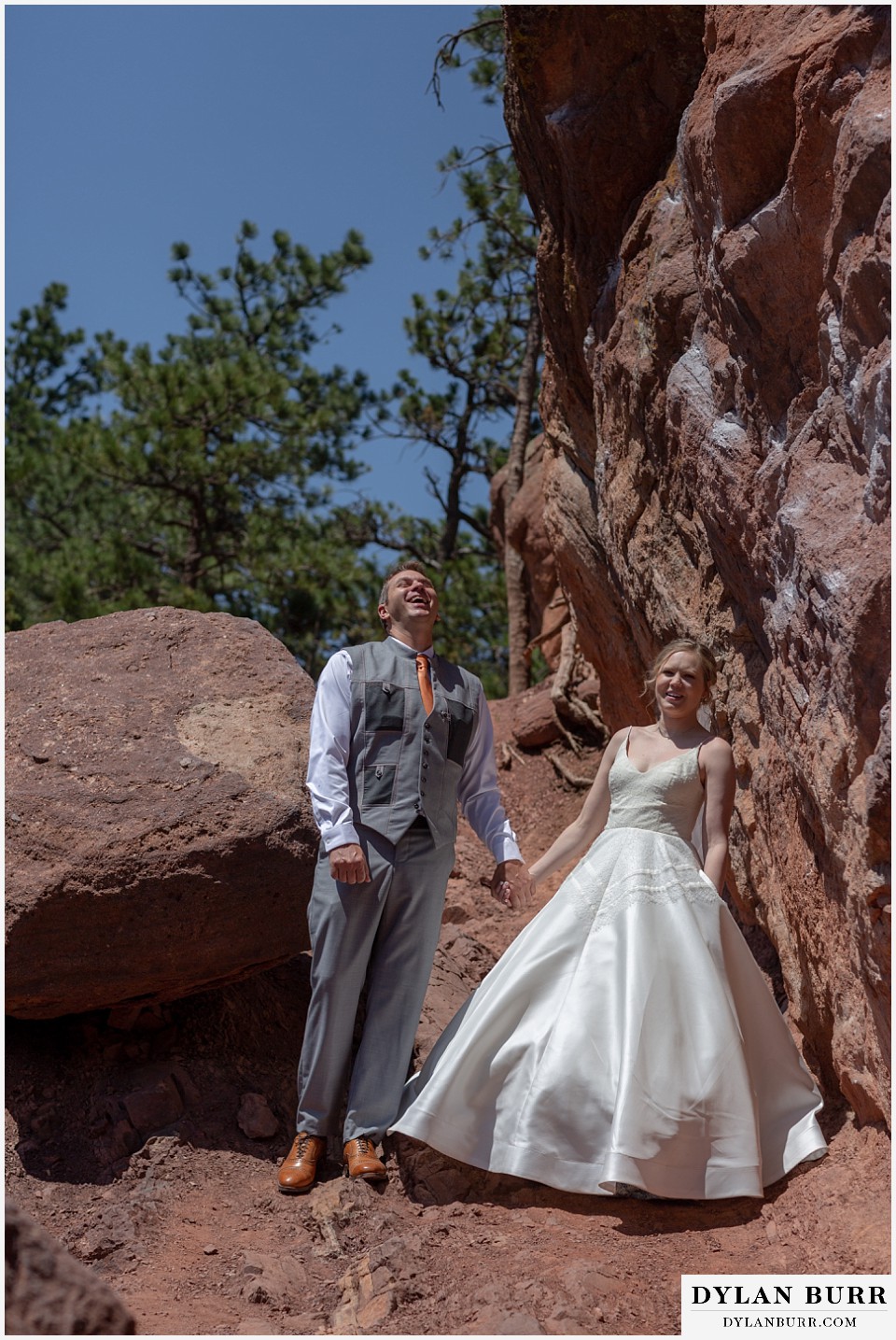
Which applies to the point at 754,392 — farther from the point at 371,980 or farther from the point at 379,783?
the point at 371,980

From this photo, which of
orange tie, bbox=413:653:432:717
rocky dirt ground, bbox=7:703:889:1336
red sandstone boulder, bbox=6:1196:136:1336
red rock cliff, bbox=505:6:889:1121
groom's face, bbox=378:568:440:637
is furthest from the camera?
groom's face, bbox=378:568:440:637

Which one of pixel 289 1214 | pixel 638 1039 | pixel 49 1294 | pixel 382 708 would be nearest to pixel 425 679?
pixel 382 708

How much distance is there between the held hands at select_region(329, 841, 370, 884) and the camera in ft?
11.7

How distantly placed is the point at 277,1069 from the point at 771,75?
3.72 meters

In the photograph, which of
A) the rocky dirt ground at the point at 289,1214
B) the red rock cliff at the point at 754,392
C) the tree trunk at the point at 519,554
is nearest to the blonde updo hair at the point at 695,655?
the red rock cliff at the point at 754,392

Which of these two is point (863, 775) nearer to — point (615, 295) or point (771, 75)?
point (771, 75)

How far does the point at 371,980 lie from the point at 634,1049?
37.4 inches

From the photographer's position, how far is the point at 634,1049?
3211 millimetres

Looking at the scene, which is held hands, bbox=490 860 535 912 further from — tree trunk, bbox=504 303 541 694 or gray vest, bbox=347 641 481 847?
tree trunk, bbox=504 303 541 694

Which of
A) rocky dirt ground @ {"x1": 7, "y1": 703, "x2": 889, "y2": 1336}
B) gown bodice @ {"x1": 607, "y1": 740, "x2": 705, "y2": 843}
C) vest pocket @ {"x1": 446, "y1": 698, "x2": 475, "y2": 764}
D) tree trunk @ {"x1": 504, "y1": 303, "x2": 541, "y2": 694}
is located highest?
tree trunk @ {"x1": 504, "y1": 303, "x2": 541, "y2": 694}

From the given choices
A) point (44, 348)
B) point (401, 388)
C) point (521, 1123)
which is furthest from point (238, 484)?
point (521, 1123)

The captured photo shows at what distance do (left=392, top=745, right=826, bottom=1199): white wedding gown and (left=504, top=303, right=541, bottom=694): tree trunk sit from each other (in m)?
6.84

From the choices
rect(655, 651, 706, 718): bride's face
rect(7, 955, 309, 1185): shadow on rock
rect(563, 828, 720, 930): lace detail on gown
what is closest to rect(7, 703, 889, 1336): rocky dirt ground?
rect(7, 955, 309, 1185): shadow on rock

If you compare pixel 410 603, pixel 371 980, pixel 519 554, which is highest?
pixel 519 554
